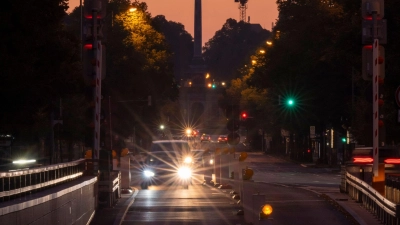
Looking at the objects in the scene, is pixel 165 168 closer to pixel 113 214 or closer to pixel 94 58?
pixel 94 58

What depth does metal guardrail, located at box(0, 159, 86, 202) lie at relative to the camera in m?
10.8

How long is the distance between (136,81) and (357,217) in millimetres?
61889

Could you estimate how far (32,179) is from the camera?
1296 cm

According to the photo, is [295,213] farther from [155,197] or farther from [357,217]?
[155,197]

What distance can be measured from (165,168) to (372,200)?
19.3 m

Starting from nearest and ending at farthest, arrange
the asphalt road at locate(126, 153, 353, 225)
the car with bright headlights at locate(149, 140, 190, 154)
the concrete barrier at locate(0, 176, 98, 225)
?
the concrete barrier at locate(0, 176, 98, 225)
the asphalt road at locate(126, 153, 353, 225)
the car with bright headlights at locate(149, 140, 190, 154)

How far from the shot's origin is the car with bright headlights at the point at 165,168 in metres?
38.5

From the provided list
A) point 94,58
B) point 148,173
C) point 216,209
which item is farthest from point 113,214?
point 148,173

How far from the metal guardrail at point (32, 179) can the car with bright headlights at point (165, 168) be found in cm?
1947

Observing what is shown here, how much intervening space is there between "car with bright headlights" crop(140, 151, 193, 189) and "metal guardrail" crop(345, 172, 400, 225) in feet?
38.8

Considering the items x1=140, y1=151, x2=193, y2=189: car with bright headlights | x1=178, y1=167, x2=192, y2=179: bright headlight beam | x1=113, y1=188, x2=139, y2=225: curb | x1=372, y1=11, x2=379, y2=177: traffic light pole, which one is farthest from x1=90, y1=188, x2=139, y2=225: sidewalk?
x1=140, y1=151, x2=193, y2=189: car with bright headlights

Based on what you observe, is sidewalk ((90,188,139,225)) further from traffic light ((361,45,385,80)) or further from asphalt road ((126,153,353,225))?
traffic light ((361,45,385,80))

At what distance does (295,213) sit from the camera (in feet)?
72.9

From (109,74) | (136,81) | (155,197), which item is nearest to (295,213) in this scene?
(155,197)
